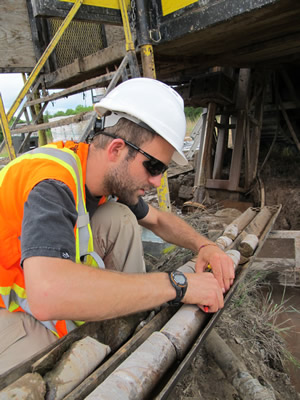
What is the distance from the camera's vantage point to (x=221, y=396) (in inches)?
71.9

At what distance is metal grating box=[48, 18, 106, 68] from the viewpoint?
5676 mm

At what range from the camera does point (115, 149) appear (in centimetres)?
168

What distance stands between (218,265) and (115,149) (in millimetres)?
948

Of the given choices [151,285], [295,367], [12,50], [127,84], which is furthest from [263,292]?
[12,50]

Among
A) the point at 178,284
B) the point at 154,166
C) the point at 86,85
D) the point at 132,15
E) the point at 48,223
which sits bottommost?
the point at 178,284

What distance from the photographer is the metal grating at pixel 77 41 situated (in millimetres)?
5676

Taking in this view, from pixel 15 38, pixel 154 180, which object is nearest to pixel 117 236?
pixel 154 180

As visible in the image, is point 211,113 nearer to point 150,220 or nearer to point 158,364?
point 150,220

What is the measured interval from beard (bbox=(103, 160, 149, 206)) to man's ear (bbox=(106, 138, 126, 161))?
0.18ft

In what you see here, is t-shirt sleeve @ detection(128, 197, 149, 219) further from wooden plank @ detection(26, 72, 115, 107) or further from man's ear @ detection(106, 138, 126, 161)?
wooden plank @ detection(26, 72, 115, 107)

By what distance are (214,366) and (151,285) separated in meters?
0.93

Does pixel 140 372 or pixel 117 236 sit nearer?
pixel 140 372

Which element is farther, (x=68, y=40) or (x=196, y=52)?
(x=68, y=40)

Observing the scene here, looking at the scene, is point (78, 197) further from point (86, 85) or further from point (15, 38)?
point (15, 38)
